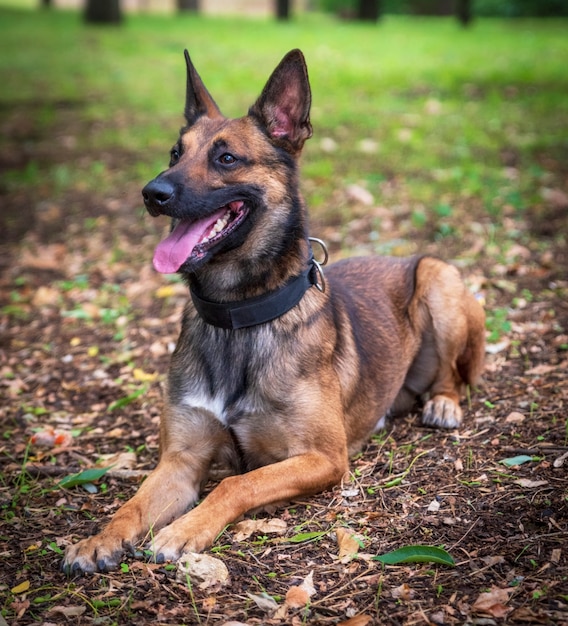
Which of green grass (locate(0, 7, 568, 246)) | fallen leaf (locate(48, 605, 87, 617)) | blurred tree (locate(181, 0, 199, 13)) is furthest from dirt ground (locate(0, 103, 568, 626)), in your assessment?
blurred tree (locate(181, 0, 199, 13))

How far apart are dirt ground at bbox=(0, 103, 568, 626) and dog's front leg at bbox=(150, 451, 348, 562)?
0.36ft

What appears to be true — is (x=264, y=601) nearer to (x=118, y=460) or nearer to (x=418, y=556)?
(x=418, y=556)

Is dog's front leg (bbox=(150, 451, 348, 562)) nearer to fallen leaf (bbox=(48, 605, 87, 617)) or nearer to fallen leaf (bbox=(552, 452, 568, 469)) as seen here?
fallen leaf (bbox=(48, 605, 87, 617))

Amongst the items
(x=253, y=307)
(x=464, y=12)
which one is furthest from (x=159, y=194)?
(x=464, y=12)

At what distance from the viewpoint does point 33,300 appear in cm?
768

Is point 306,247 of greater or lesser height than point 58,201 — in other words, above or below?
above

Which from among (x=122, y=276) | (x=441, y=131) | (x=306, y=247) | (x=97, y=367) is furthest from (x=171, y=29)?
(x=306, y=247)

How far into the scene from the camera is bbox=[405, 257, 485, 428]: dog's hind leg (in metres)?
5.39

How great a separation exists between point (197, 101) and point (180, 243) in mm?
1065

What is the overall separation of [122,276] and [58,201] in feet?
9.07

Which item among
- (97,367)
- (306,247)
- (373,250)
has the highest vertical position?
(306,247)

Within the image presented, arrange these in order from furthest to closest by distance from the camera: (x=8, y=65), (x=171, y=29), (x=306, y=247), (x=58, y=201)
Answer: (x=171, y=29)
(x=8, y=65)
(x=58, y=201)
(x=306, y=247)

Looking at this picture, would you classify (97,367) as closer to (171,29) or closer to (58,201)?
(58,201)

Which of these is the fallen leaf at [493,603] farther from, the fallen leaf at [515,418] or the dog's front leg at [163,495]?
the fallen leaf at [515,418]
